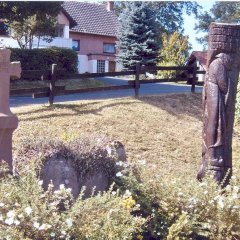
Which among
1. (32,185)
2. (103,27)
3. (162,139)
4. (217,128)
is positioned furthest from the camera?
(103,27)

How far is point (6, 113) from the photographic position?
649cm

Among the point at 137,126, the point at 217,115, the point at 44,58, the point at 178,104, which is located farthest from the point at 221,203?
the point at 44,58

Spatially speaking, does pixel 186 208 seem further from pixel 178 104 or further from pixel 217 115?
pixel 178 104

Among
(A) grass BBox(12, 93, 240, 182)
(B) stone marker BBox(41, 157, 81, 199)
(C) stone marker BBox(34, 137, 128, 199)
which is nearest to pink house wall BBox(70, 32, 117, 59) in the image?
(A) grass BBox(12, 93, 240, 182)

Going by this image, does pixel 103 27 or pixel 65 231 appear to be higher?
pixel 103 27

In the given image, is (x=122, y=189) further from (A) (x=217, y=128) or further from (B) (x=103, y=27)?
(B) (x=103, y=27)

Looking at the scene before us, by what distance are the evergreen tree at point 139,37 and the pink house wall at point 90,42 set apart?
28.2ft

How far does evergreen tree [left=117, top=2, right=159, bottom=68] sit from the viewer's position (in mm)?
34406

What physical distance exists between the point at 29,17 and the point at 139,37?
1144 cm

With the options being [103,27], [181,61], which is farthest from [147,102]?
[103,27]

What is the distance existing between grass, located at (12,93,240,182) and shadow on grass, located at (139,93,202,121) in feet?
0.09

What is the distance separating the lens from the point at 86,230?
14.7 ft

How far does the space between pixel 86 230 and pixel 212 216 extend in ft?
4.97

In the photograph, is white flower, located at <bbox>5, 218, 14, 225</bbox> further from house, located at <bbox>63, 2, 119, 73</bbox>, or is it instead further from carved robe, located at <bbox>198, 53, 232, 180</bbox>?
house, located at <bbox>63, 2, 119, 73</bbox>
